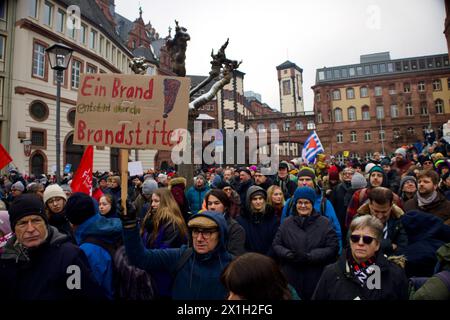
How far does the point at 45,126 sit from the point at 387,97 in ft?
163

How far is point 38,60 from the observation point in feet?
74.0

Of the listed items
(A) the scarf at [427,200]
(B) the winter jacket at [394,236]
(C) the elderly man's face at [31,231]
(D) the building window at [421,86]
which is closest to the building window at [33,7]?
(C) the elderly man's face at [31,231]

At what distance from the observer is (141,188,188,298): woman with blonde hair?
9.98 feet

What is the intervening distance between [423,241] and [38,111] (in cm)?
2496

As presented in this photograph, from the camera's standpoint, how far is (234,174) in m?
9.06

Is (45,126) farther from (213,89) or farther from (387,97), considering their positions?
(387,97)

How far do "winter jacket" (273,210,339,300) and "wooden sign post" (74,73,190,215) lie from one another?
163 centimetres

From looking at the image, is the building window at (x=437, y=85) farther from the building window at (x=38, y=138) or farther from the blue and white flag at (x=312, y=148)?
the building window at (x=38, y=138)

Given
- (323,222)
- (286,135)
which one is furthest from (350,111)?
(323,222)

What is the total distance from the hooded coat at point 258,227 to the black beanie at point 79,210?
2087 millimetres

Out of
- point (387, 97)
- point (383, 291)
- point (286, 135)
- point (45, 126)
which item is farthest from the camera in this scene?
point (286, 135)
